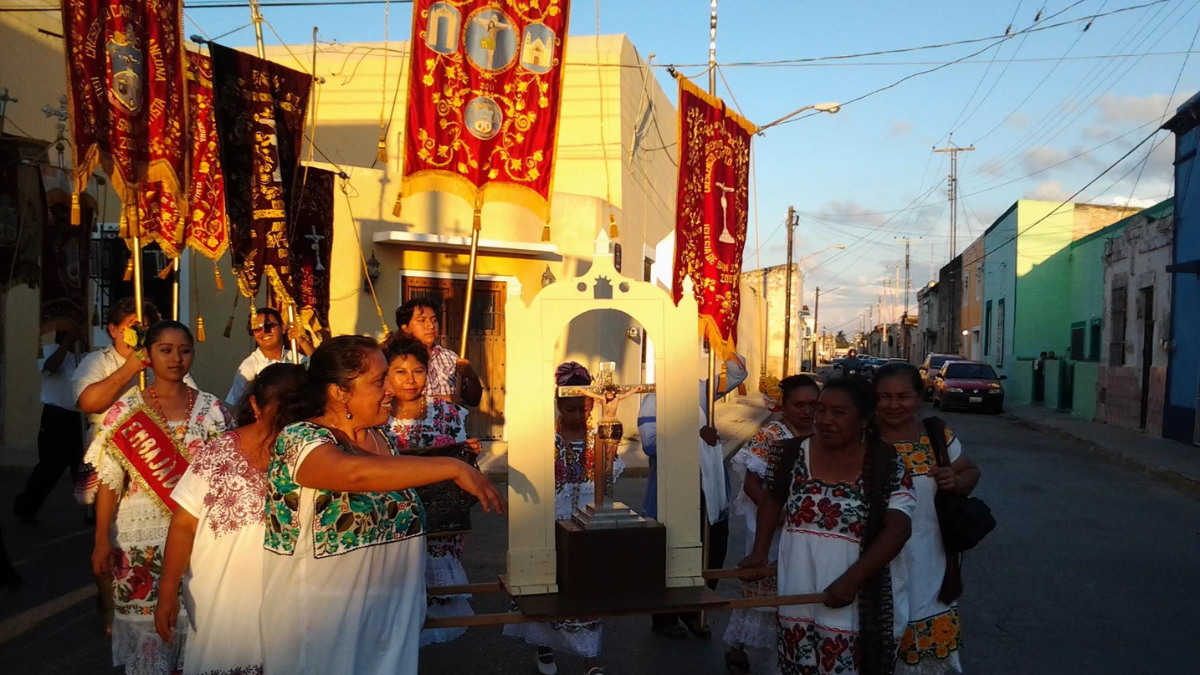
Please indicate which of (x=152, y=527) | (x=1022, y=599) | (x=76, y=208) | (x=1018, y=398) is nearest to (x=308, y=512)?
(x=152, y=527)

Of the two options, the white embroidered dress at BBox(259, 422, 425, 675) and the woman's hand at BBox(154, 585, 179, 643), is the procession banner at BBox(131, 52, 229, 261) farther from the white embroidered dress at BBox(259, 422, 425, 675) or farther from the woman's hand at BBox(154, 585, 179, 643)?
the white embroidered dress at BBox(259, 422, 425, 675)

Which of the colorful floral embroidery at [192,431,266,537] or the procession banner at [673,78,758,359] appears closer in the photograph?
the colorful floral embroidery at [192,431,266,537]

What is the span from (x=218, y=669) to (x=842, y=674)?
2056 mm

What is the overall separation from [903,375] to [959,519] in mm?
582

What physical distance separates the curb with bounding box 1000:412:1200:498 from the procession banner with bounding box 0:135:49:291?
1224 cm

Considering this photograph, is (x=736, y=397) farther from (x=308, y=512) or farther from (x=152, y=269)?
(x=308, y=512)

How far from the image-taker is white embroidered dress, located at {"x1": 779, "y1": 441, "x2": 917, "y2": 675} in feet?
10.5

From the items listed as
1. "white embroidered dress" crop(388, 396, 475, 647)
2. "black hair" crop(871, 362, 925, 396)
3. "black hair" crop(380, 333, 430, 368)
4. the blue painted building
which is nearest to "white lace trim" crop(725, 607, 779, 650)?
"black hair" crop(871, 362, 925, 396)

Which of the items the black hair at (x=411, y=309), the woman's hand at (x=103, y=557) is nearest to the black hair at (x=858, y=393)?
the black hair at (x=411, y=309)

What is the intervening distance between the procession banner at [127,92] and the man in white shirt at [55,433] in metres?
2.55

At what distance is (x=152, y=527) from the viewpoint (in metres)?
3.65

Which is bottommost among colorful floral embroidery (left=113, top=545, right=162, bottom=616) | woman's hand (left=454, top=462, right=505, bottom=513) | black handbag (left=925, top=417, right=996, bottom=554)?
colorful floral embroidery (left=113, top=545, right=162, bottom=616)

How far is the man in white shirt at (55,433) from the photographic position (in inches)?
281

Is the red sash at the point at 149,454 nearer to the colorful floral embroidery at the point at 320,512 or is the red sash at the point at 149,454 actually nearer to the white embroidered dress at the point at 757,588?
the colorful floral embroidery at the point at 320,512
